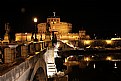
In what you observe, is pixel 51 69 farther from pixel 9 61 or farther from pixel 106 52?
pixel 106 52

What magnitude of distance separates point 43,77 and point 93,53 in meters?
76.4

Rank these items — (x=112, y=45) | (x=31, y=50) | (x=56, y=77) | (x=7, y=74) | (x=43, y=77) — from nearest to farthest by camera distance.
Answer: (x=7, y=74), (x=31, y=50), (x=43, y=77), (x=56, y=77), (x=112, y=45)

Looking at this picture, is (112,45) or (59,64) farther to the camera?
(112,45)

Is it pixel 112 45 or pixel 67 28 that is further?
pixel 67 28

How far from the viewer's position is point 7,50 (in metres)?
8.42

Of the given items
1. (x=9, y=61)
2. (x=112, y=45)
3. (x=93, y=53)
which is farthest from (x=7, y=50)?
(x=112, y=45)

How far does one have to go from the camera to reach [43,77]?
22.2 m

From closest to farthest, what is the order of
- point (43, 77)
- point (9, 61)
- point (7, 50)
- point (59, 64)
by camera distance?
point (7, 50), point (9, 61), point (43, 77), point (59, 64)

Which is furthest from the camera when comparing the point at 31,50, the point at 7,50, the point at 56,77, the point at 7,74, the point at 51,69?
the point at 51,69

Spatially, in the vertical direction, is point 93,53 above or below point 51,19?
below

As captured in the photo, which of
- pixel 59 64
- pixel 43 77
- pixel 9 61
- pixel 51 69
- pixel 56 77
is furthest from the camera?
pixel 59 64

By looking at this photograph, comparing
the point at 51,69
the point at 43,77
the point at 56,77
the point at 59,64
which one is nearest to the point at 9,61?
the point at 43,77

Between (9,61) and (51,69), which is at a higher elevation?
(9,61)

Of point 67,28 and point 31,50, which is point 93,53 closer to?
point 67,28
